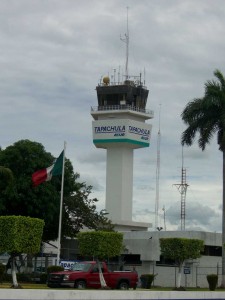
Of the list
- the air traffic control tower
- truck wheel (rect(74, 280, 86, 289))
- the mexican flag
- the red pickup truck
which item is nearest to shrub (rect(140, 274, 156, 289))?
the red pickup truck

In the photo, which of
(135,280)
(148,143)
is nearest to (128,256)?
(135,280)

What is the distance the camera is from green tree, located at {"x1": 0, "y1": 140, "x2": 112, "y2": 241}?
58219 mm

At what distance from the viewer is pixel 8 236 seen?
36406 mm

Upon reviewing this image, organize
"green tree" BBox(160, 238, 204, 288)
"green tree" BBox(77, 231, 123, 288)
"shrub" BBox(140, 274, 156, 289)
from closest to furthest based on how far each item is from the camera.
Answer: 1. "green tree" BBox(77, 231, 123, 288)
2. "green tree" BBox(160, 238, 204, 288)
3. "shrub" BBox(140, 274, 156, 289)

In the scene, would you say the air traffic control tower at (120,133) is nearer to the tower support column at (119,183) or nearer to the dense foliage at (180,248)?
the tower support column at (119,183)

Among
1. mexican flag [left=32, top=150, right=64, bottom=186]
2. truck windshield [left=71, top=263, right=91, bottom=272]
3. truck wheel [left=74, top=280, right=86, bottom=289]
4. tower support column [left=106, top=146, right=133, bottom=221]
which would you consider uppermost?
tower support column [left=106, top=146, right=133, bottom=221]

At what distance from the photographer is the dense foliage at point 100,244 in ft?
135

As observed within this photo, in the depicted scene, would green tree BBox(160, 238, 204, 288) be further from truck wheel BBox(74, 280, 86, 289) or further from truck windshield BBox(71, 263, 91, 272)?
truck wheel BBox(74, 280, 86, 289)

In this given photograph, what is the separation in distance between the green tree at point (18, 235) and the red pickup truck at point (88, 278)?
284cm

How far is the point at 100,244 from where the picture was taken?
1617 inches

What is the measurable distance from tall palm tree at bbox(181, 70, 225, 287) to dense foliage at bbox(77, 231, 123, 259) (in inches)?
551

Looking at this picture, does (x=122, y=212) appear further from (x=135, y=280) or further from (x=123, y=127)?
(x=135, y=280)

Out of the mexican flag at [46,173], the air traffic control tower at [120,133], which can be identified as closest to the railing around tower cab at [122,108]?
the air traffic control tower at [120,133]

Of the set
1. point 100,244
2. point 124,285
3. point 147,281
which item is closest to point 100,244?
point 100,244
